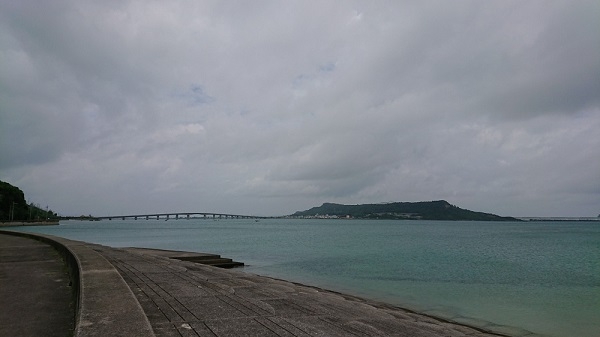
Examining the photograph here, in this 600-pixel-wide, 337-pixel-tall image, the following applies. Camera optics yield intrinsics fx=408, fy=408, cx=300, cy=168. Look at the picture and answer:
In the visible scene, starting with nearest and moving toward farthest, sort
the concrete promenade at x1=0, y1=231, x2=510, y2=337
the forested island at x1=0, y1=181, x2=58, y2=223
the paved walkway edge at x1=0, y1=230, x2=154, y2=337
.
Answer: the paved walkway edge at x1=0, y1=230, x2=154, y2=337, the concrete promenade at x1=0, y1=231, x2=510, y2=337, the forested island at x1=0, y1=181, x2=58, y2=223

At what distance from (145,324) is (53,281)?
8.98 m

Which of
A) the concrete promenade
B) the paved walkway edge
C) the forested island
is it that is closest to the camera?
the paved walkway edge

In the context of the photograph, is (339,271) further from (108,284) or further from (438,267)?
(108,284)

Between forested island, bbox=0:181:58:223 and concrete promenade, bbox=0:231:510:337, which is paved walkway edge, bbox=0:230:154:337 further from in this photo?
forested island, bbox=0:181:58:223

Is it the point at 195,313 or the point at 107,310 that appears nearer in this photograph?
the point at 107,310

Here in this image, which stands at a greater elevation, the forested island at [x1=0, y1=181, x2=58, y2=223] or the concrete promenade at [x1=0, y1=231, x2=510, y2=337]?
the forested island at [x1=0, y1=181, x2=58, y2=223]

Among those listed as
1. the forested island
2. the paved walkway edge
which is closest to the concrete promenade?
the paved walkway edge

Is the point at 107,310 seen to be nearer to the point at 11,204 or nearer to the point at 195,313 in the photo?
the point at 195,313

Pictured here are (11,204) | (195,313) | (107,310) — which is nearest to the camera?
(107,310)

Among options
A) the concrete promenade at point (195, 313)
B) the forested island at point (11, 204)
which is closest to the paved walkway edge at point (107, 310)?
the concrete promenade at point (195, 313)

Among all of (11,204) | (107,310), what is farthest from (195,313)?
(11,204)

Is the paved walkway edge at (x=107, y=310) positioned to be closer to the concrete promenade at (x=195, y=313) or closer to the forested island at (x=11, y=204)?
the concrete promenade at (x=195, y=313)

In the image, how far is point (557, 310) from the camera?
20.4 metres

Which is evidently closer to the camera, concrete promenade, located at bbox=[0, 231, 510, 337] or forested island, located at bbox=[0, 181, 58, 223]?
concrete promenade, located at bbox=[0, 231, 510, 337]
